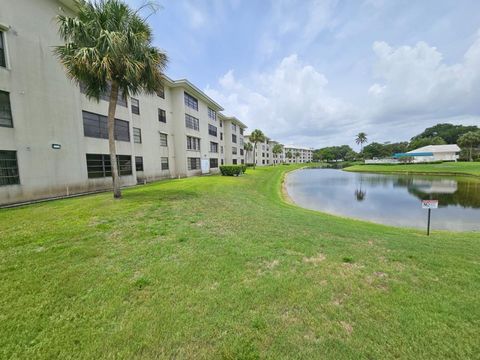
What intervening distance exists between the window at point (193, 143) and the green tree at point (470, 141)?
68.5 meters

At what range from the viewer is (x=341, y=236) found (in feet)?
20.6

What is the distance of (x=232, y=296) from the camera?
10.3ft

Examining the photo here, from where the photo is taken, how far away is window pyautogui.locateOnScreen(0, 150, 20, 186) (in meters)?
10.3

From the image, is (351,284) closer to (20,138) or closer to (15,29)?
(20,138)

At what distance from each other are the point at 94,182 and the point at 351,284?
54.3 ft

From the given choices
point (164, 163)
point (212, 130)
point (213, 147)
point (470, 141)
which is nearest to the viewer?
point (164, 163)

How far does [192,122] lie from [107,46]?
19112 mm

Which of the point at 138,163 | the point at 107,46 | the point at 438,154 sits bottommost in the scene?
the point at 138,163

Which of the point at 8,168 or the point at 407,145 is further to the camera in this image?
the point at 407,145

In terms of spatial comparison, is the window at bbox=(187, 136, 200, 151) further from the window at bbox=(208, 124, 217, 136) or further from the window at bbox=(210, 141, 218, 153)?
the window at bbox=(210, 141, 218, 153)

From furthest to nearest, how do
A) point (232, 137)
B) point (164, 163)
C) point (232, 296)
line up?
point (232, 137)
point (164, 163)
point (232, 296)

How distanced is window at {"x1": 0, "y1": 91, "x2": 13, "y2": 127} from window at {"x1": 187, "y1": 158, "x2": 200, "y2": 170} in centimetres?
1692

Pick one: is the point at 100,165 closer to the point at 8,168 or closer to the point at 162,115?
the point at 8,168

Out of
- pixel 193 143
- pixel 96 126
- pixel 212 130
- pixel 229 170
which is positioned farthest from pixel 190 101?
pixel 96 126
